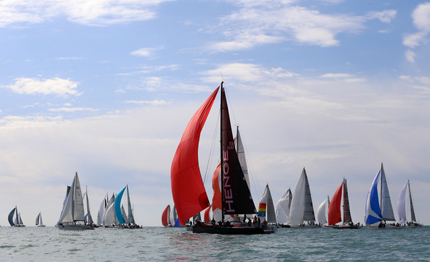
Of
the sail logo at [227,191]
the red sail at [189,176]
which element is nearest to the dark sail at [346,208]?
the sail logo at [227,191]

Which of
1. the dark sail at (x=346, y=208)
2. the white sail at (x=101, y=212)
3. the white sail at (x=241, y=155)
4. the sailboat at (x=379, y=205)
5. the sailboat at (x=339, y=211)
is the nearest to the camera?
the white sail at (x=241, y=155)

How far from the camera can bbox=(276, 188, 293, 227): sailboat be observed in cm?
8969

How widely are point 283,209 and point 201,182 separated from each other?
5426 cm

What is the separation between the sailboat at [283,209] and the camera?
89.7 metres

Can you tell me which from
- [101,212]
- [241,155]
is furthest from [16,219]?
[241,155]

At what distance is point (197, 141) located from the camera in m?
39.3

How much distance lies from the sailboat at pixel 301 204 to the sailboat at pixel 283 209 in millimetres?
11053

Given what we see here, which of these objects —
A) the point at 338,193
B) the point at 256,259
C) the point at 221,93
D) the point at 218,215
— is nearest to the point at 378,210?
the point at 338,193

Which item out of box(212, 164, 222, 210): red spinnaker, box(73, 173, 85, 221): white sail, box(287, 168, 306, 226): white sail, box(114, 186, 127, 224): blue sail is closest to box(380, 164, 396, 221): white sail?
box(287, 168, 306, 226): white sail

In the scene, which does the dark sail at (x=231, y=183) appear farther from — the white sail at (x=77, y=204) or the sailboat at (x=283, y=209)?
the sailboat at (x=283, y=209)

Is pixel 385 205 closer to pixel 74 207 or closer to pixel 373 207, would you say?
pixel 373 207

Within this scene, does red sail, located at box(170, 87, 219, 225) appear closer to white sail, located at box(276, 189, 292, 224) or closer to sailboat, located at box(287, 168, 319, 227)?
sailboat, located at box(287, 168, 319, 227)

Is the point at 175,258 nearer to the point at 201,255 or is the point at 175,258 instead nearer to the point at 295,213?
the point at 201,255

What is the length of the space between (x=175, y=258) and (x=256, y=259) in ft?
14.0
